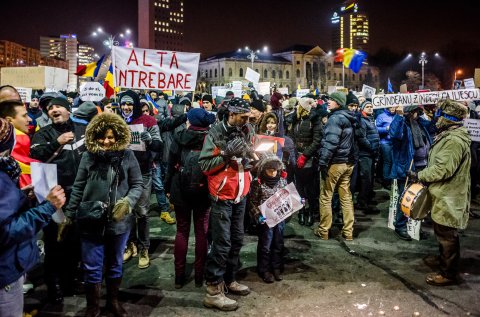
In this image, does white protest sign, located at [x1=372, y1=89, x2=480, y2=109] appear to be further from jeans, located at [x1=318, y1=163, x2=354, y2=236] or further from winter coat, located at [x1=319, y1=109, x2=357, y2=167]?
jeans, located at [x1=318, y1=163, x2=354, y2=236]

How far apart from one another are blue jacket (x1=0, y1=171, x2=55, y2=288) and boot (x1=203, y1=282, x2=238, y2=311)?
2.34 m

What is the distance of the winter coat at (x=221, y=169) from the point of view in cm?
465

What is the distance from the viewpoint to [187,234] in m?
5.36

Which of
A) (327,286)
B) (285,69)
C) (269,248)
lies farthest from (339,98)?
(285,69)

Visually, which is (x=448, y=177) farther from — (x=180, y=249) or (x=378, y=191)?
(x=378, y=191)

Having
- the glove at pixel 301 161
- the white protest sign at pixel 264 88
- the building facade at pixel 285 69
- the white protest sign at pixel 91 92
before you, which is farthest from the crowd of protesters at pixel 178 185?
the building facade at pixel 285 69

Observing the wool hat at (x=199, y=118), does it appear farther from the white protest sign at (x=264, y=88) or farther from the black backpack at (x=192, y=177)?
the white protest sign at (x=264, y=88)

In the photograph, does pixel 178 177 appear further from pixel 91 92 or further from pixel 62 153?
pixel 91 92

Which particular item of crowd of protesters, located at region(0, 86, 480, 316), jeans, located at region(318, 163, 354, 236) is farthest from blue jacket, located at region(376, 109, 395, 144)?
jeans, located at region(318, 163, 354, 236)

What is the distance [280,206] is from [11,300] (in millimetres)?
3263

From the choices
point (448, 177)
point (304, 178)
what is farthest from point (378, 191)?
point (448, 177)

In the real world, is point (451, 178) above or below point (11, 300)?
above

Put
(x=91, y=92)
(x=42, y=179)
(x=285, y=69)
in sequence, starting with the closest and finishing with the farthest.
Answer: (x=42, y=179) < (x=91, y=92) < (x=285, y=69)

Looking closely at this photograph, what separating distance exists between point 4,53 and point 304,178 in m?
205
